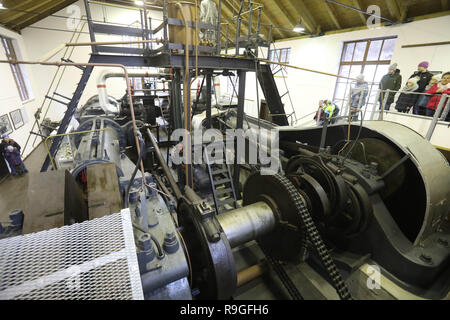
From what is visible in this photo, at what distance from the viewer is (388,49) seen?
7.71m

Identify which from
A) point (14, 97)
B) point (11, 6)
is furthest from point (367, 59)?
point (14, 97)

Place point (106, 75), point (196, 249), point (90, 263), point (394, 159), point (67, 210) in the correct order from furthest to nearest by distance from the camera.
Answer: point (106, 75), point (394, 159), point (196, 249), point (67, 210), point (90, 263)

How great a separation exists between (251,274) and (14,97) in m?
10.2

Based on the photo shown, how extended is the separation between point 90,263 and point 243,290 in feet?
6.23

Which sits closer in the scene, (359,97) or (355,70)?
(359,97)

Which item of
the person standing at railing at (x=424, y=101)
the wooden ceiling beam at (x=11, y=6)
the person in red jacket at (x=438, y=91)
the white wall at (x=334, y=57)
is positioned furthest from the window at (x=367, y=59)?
the wooden ceiling beam at (x=11, y=6)

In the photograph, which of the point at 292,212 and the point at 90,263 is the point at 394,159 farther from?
the point at 90,263

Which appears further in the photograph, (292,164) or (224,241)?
(292,164)

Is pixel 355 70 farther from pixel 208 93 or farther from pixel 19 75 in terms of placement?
pixel 19 75

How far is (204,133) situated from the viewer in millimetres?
4949

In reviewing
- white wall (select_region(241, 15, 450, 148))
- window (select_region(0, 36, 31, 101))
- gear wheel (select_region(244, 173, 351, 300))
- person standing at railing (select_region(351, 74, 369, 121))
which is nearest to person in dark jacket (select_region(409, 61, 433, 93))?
white wall (select_region(241, 15, 450, 148))

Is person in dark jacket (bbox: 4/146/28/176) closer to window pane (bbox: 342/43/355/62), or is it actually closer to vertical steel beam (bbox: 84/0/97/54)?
vertical steel beam (bbox: 84/0/97/54)

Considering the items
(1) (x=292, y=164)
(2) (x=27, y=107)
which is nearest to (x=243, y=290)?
(1) (x=292, y=164)

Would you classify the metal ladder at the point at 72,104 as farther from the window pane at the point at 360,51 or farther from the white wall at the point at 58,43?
the window pane at the point at 360,51
